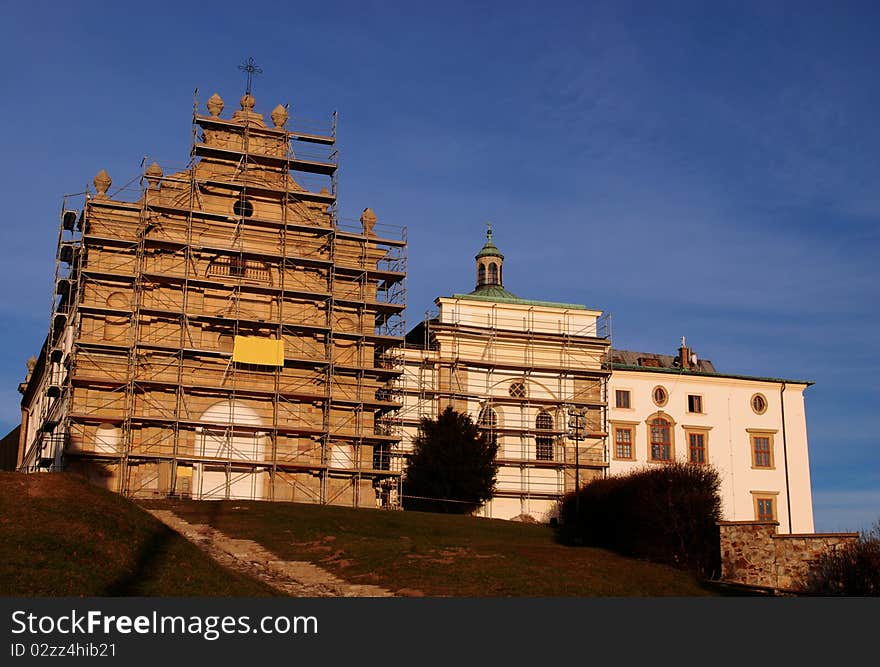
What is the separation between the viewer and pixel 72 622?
55.2 ft

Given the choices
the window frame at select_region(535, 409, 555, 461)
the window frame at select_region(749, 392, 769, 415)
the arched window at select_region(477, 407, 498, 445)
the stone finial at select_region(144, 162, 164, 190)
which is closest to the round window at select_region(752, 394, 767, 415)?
the window frame at select_region(749, 392, 769, 415)

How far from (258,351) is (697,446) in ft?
85.2

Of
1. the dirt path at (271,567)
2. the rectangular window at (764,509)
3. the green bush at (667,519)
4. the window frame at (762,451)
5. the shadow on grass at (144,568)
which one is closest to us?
the shadow on grass at (144,568)

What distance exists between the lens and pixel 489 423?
56406 millimetres

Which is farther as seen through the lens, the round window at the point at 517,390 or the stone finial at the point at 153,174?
the round window at the point at 517,390

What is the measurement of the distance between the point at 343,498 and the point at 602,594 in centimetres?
2356

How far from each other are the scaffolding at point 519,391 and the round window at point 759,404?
9791mm

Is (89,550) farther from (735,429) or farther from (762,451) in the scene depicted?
(762,451)

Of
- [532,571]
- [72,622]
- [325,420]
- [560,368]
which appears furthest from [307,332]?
[72,622]

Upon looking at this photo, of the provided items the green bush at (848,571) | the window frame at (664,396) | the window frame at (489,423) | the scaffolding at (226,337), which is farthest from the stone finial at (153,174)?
the green bush at (848,571)

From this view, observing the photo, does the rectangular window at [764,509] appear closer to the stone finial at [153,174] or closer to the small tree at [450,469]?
the small tree at [450,469]

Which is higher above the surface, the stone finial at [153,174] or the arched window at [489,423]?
the stone finial at [153,174]

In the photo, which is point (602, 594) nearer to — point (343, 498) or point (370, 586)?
point (370, 586)

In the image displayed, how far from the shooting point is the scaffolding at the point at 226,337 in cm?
4731
